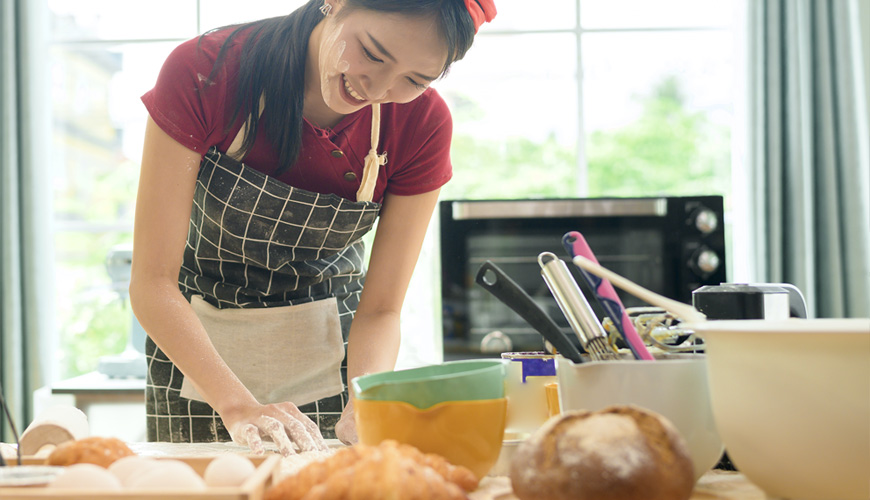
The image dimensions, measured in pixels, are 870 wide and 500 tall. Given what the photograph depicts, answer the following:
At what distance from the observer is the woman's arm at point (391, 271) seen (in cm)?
111

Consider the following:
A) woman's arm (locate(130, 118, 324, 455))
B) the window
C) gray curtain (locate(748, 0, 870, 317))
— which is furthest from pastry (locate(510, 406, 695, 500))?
the window

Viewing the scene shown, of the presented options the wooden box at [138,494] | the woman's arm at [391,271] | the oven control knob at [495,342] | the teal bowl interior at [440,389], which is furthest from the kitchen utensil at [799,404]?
the oven control knob at [495,342]

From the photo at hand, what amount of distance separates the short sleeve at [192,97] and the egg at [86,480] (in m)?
0.64

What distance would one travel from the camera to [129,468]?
0.41 m

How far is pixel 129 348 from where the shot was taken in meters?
2.11

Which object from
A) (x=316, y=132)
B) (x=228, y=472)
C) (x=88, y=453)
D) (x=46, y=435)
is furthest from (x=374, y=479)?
(x=316, y=132)

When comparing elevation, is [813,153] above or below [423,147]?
above

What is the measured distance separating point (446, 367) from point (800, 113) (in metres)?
2.34

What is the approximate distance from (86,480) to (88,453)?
0.27 ft

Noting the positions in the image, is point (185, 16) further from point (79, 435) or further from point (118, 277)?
point (79, 435)

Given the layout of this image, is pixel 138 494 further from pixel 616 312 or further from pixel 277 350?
pixel 277 350

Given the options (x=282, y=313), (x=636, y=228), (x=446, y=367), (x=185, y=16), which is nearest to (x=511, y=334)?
(x=636, y=228)

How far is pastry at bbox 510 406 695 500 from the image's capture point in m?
0.38

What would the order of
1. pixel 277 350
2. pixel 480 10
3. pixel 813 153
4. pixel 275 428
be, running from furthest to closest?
pixel 813 153 → pixel 277 350 → pixel 480 10 → pixel 275 428
